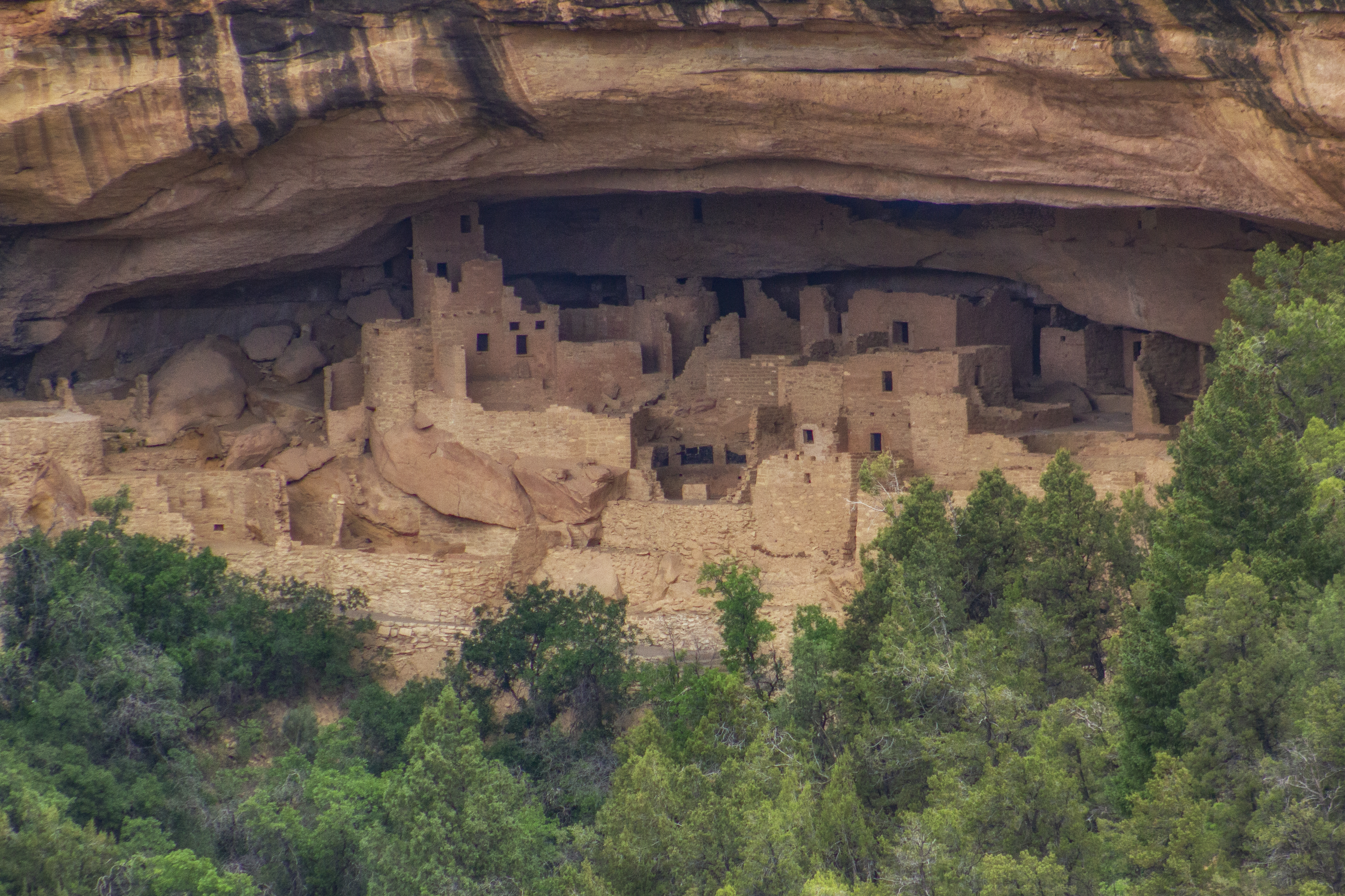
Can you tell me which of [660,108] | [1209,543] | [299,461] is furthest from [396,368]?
[1209,543]

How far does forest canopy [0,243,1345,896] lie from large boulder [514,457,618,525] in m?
1.20

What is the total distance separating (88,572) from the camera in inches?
933

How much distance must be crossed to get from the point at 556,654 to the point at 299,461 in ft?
17.1

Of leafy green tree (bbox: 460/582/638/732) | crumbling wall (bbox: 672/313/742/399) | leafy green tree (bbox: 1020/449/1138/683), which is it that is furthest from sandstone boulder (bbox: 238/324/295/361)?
leafy green tree (bbox: 1020/449/1138/683)

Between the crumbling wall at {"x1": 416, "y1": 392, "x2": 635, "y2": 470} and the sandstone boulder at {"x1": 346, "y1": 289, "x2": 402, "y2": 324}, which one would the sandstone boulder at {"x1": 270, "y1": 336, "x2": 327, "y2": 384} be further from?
the crumbling wall at {"x1": 416, "y1": 392, "x2": 635, "y2": 470}

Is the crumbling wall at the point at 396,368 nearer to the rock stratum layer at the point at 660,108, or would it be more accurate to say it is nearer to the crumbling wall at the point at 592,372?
the crumbling wall at the point at 592,372

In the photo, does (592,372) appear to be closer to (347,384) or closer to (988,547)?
(347,384)

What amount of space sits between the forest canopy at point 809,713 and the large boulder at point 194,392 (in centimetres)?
341

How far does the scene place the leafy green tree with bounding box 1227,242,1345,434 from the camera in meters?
20.3

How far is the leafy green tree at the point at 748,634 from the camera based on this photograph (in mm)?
23234

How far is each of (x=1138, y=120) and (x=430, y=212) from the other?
1119 cm

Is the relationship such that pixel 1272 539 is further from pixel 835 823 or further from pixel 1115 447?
pixel 1115 447

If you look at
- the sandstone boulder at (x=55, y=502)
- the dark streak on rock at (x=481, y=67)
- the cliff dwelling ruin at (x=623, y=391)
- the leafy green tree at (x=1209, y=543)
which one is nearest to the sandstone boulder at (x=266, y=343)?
the cliff dwelling ruin at (x=623, y=391)

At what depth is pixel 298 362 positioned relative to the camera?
29.5 m
